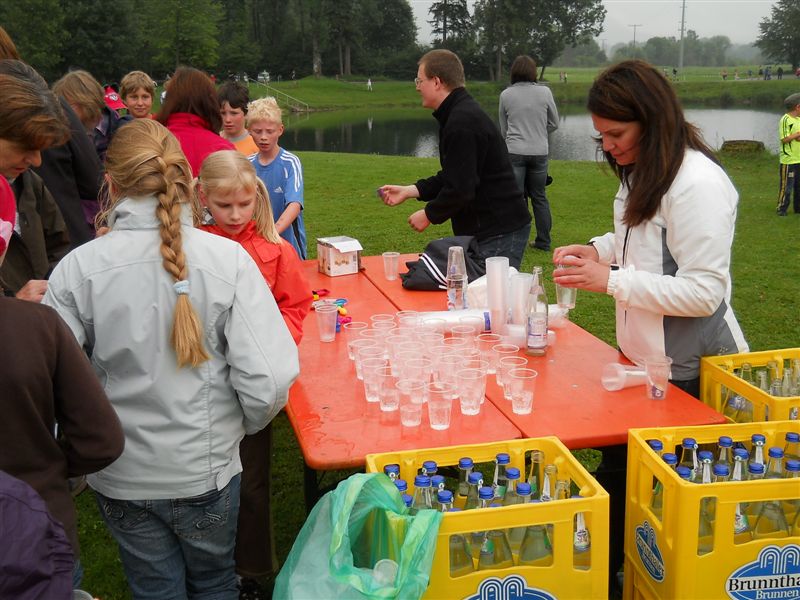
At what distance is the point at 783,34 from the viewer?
71.4 m

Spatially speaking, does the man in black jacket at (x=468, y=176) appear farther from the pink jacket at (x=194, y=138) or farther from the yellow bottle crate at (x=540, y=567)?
the yellow bottle crate at (x=540, y=567)

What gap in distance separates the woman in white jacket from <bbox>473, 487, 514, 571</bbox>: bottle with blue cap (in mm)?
632

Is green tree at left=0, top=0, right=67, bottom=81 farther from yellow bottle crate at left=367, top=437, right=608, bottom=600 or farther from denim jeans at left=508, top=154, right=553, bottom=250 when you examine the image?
yellow bottle crate at left=367, top=437, right=608, bottom=600

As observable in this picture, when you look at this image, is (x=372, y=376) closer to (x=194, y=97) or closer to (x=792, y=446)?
(x=792, y=446)

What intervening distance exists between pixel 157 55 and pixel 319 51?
15.4m

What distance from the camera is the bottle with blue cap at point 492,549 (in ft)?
6.19

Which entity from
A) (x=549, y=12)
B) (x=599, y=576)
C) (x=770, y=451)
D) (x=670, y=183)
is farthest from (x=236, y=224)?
(x=549, y=12)

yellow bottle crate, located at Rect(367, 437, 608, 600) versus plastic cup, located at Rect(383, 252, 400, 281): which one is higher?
plastic cup, located at Rect(383, 252, 400, 281)

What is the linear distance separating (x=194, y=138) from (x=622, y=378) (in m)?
2.41

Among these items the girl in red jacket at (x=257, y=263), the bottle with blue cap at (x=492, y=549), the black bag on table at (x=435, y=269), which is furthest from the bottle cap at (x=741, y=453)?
the black bag on table at (x=435, y=269)

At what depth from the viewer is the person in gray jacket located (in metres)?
7.77

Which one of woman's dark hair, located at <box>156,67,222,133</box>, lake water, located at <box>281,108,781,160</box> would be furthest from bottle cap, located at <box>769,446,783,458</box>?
lake water, located at <box>281,108,781,160</box>

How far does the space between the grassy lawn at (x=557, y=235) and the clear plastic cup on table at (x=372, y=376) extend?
1.17 m

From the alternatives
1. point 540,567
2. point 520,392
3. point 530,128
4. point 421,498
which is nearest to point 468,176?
point 520,392
